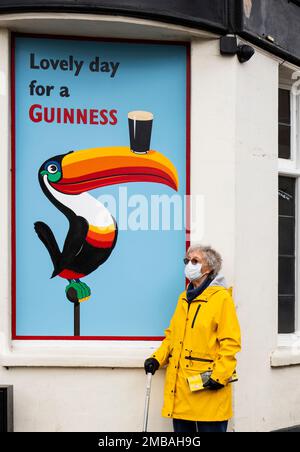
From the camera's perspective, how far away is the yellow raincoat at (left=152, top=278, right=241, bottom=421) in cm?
676

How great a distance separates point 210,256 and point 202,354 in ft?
2.60

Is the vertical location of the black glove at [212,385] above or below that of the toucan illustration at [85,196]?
below

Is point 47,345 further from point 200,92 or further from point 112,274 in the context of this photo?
point 200,92

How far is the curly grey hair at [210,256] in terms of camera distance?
7.11 meters

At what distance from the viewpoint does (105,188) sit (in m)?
7.75

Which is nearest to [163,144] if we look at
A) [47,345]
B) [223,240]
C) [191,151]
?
[191,151]

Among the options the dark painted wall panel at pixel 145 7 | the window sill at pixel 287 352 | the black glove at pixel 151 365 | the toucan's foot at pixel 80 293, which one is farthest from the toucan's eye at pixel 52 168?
the window sill at pixel 287 352

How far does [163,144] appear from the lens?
778 cm

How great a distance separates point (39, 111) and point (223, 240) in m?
1.92

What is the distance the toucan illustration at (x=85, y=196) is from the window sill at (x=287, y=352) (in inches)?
70.8

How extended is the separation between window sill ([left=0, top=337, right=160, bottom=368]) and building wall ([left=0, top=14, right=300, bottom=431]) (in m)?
0.04

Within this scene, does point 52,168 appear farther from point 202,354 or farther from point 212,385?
point 212,385

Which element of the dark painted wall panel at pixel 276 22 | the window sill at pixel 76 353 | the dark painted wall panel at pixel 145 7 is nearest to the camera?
the dark painted wall panel at pixel 145 7

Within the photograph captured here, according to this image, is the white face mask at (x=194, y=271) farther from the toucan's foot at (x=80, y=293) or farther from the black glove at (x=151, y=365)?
the toucan's foot at (x=80, y=293)
